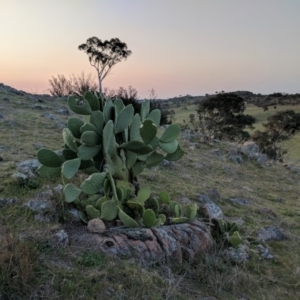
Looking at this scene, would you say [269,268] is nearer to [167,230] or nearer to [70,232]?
[167,230]

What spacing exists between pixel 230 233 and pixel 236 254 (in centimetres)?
27

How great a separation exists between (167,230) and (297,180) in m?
6.59

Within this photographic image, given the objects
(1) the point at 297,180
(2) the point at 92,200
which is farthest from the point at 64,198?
(1) the point at 297,180

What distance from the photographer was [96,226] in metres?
2.78

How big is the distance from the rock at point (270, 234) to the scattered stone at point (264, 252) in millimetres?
277

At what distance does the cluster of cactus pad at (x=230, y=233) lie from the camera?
3.15m

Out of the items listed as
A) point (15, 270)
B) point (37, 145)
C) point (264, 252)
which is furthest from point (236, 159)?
point (15, 270)

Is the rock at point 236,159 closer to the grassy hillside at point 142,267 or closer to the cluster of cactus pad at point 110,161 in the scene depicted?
the grassy hillside at point 142,267

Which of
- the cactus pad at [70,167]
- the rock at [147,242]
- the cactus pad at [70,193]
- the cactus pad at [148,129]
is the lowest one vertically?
the rock at [147,242]

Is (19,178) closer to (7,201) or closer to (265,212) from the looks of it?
(7,201)

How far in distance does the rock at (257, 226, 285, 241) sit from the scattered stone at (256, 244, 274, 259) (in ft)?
0.91

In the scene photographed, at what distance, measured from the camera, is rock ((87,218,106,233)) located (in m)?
2.77

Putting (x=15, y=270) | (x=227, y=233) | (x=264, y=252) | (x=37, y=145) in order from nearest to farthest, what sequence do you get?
1. (x=15, y=270)
2. (x=227, y=233)
3. (x=264, y=252)
4. (x=37, y=145)

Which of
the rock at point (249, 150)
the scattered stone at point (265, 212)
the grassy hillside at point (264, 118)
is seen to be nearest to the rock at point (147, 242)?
the scattered stone at point (265, 212)
